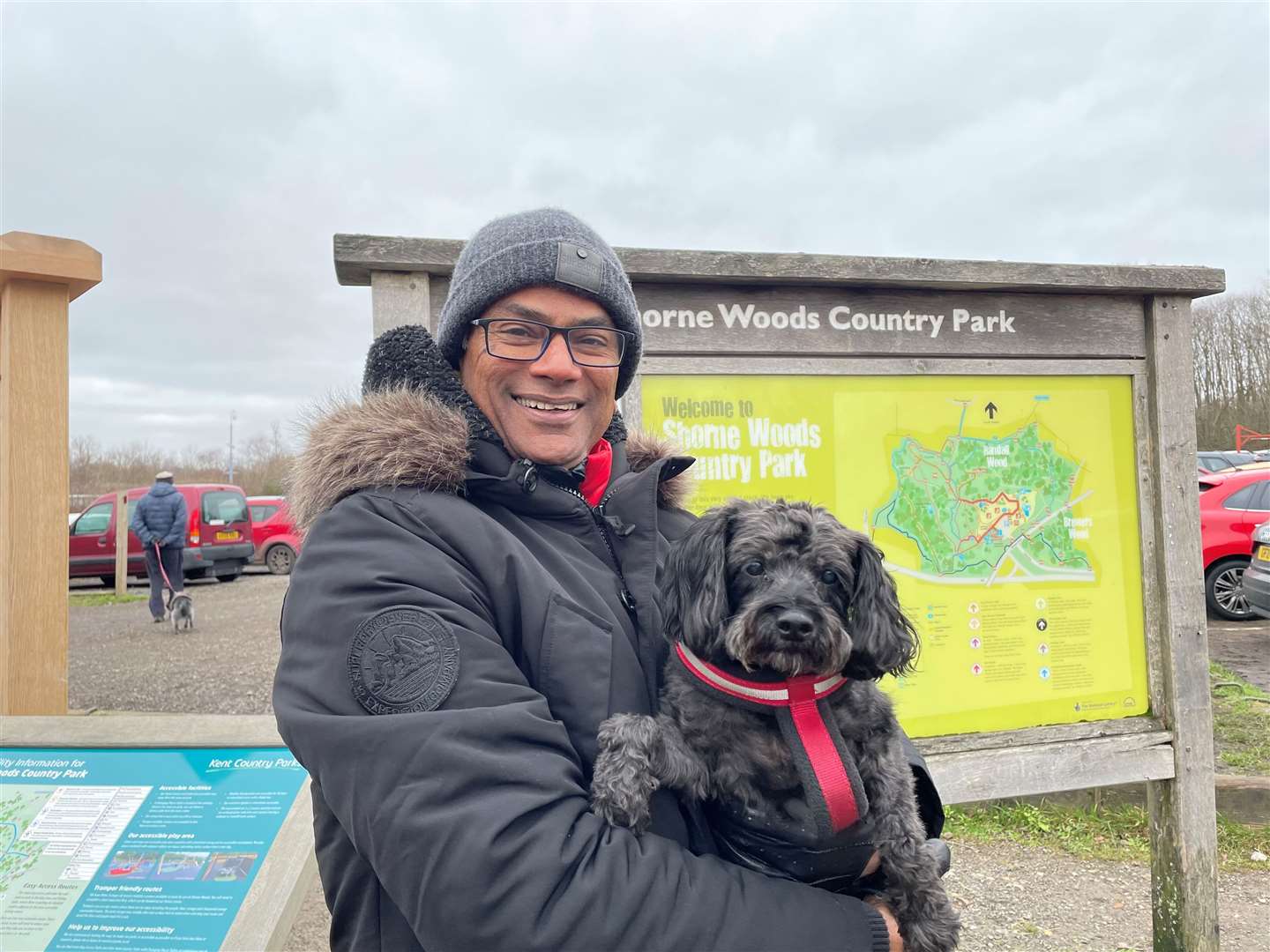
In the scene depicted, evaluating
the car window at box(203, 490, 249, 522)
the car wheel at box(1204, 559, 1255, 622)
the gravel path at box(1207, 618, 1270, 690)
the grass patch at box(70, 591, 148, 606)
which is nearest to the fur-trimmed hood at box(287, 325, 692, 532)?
the gravel path at box(1207, 618, 1270, 690)

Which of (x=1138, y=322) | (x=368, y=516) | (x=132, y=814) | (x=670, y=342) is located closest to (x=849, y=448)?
(x=670, y=342)

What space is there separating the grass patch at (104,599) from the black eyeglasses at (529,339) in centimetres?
1825

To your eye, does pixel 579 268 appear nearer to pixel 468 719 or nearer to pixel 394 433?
pixel 394 433

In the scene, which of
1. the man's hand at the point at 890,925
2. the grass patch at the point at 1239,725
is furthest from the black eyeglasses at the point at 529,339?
the grass patch at the point at 1239,725

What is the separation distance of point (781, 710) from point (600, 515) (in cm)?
66

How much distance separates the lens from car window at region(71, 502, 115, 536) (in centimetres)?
1983

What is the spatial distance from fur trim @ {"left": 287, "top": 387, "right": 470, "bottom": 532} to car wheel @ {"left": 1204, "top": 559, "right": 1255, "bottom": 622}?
12.4 m

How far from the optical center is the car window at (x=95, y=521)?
781 inches

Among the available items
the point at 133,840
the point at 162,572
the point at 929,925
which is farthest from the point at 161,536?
the point at 929,925

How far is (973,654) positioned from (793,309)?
5.66 feet

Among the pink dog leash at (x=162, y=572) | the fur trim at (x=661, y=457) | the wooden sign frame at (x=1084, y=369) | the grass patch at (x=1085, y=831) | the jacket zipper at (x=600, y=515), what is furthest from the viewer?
the pink dog leash at (x=162, y=572)

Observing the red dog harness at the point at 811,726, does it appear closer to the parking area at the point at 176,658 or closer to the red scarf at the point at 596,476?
the red scarf at the point at 596,476

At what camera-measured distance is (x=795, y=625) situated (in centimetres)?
198

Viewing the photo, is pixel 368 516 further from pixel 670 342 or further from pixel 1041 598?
pixel 1041 598
